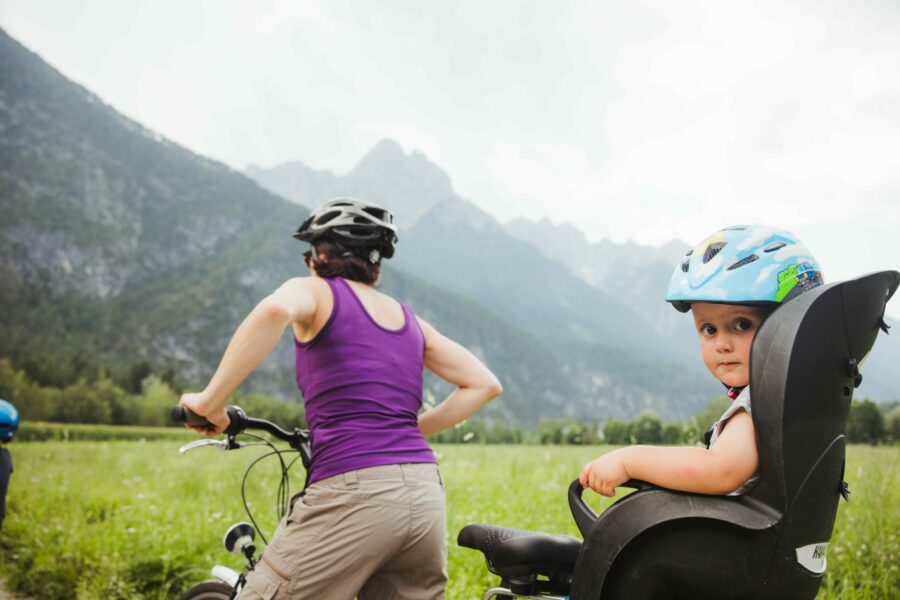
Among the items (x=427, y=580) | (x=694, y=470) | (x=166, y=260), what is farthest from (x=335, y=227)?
(x=166, y=260)

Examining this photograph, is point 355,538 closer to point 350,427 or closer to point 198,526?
point 350,427

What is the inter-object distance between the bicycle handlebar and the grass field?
2.11 meters

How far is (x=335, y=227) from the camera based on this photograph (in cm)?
280

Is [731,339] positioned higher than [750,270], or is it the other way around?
[750,270]

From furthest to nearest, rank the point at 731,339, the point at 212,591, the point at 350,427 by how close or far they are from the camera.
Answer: the point at 212,591
the point at 350,427
the point at 731,339

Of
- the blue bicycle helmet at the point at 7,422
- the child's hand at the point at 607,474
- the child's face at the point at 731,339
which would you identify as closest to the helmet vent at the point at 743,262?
the child's face at the point at 731,339

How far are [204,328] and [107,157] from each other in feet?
238

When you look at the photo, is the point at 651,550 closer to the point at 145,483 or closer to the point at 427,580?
the point at 427,580

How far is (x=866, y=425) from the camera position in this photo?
1764 centimetres

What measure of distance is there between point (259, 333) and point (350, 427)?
51 centimetres

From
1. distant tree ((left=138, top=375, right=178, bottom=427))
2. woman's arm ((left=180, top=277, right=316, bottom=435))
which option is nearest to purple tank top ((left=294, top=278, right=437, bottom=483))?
woman's arm ((left=180, top=277, right=316, bottom=435))

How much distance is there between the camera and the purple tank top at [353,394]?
2459 mm

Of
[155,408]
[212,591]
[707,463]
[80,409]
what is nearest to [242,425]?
[212,591]

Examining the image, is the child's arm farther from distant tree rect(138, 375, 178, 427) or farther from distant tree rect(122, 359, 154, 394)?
distant tree rect(122, 359, 154, 394)
